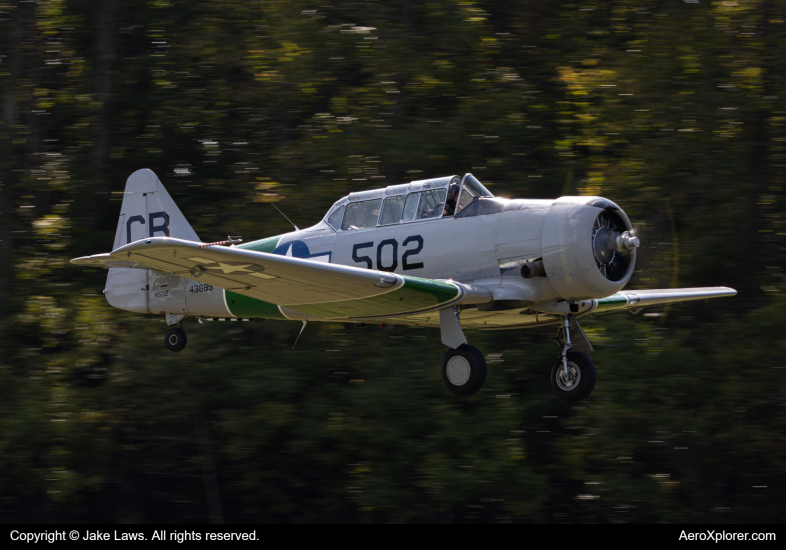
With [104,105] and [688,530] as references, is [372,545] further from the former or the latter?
[104,105]

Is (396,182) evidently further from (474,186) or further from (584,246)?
(584,246)

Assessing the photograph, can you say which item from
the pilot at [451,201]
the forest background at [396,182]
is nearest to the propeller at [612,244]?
the pilot at [451,201]

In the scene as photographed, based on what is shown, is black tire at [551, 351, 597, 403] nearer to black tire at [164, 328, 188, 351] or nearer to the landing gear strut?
the landing gear strut

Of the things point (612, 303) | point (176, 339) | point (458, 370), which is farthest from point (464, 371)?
point (176, 339)

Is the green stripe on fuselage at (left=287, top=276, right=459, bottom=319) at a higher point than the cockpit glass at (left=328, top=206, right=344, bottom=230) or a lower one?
lower

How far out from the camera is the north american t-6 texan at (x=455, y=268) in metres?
7.81

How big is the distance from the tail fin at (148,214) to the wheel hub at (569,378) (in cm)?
508

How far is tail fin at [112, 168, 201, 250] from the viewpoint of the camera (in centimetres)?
1118

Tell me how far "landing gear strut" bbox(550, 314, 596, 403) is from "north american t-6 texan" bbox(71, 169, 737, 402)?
1 cm

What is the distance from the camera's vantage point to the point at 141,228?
37.2 ft

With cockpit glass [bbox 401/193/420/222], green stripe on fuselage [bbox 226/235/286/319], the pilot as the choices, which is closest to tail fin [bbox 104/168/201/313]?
green stripe on fuselage [bbox 226/235/286/319]

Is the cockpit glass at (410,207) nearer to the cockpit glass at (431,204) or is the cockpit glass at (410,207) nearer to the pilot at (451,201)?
the cockpit glass at (431,204)

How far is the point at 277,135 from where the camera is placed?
1510 cm

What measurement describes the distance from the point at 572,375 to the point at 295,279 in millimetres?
3044
